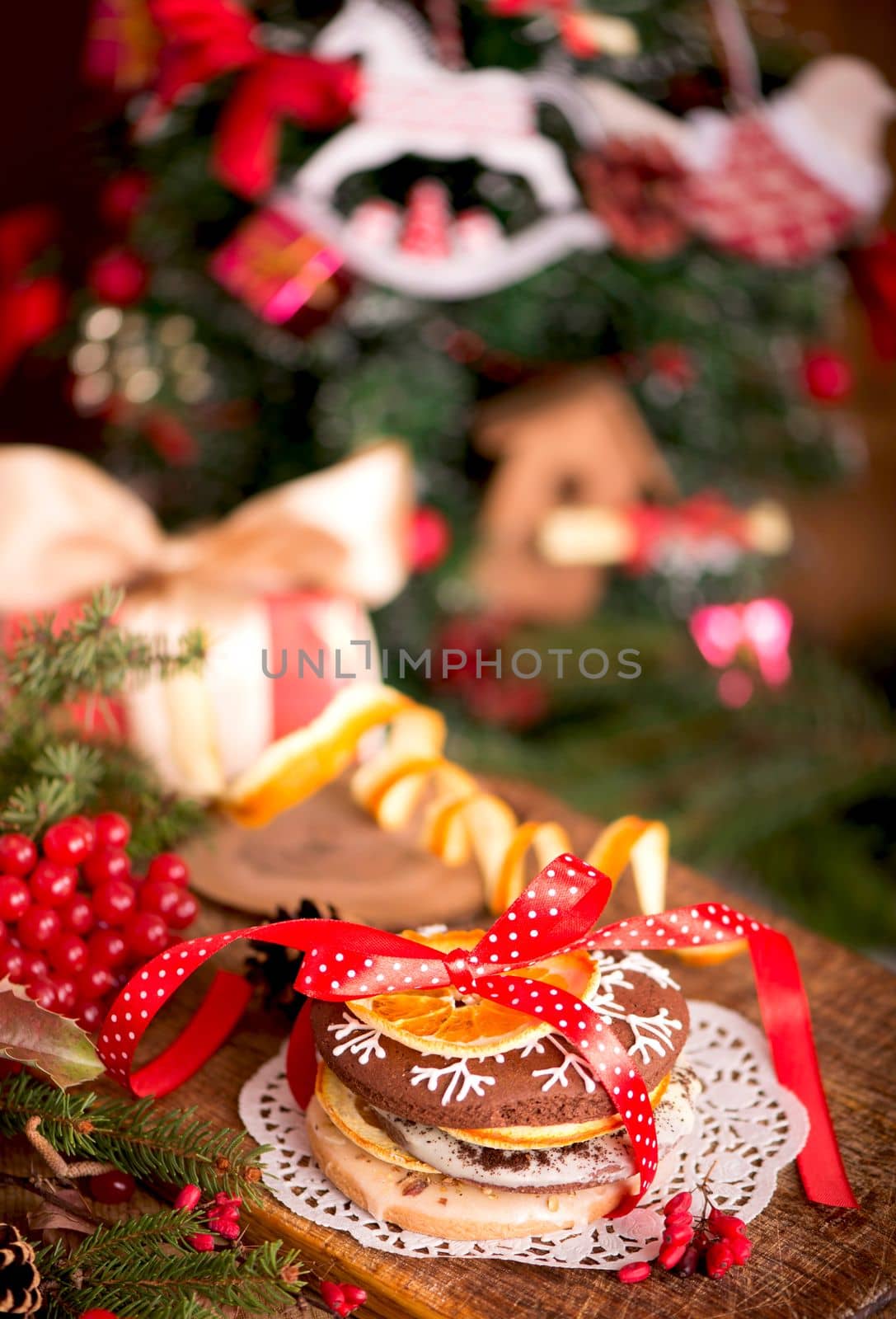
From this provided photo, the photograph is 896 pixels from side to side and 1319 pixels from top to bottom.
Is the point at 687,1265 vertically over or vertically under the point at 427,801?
over

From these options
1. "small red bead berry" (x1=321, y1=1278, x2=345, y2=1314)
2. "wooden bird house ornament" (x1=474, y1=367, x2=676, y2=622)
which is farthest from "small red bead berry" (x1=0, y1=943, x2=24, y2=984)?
"wooden bird house ornament" (x1=474, y1=367, x2=676, y2=622)

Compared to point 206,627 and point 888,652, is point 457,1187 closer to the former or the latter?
point 206,627

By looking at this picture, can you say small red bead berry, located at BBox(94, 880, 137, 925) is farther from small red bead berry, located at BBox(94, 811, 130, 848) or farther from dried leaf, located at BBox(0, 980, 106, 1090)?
dried leaf, located at BBox(0, 980, 106, 1090)

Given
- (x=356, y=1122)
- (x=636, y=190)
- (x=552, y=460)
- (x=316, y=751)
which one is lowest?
(x=552, y=460)

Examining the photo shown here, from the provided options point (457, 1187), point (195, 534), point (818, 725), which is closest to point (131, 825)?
point (195, 534)

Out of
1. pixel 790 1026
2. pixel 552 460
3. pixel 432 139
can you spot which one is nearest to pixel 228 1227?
pixel 790 1026

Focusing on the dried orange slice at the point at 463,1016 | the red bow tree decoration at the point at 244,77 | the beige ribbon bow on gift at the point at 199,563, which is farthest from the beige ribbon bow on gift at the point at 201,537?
the dried orange slice at the point at 463,1016

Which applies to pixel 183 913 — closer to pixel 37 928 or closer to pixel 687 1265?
pixel 37 928
